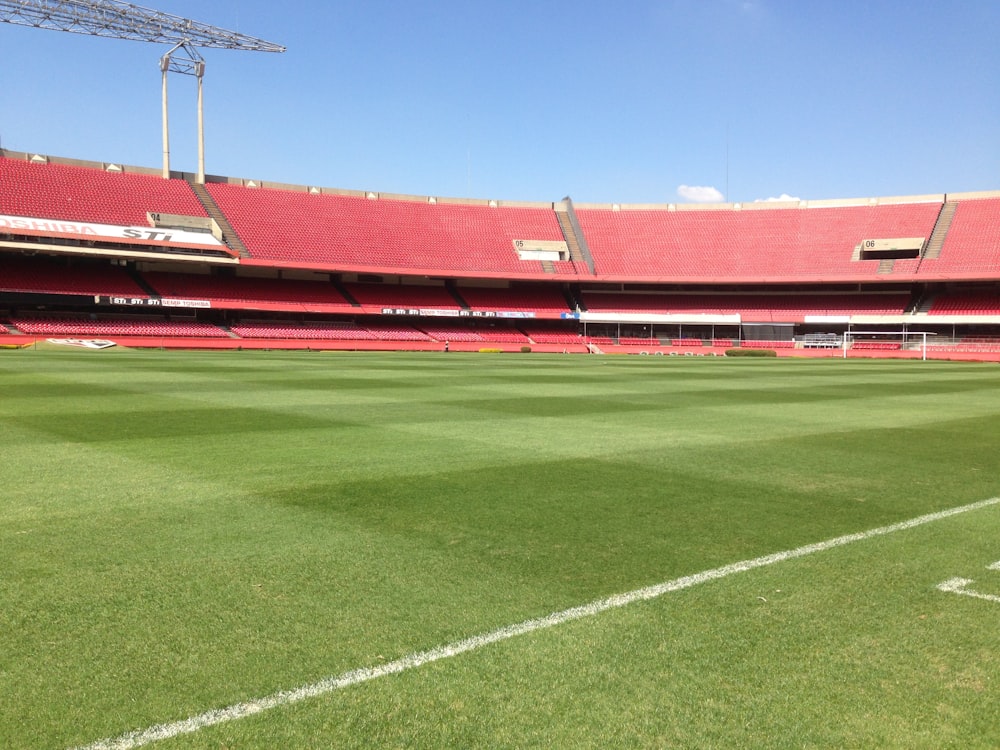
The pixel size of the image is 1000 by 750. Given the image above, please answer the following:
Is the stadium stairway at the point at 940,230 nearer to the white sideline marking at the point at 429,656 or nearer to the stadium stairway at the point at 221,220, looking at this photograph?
the stadium stairway at the point at 221,220

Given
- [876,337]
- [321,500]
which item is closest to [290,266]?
[876,337]

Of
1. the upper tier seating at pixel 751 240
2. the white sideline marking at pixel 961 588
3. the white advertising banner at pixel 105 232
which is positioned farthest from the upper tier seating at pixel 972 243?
the white sideline marking at pixel 961 588

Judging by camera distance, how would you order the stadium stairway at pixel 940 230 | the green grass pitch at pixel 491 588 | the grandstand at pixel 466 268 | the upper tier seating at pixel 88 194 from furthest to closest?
the stadium stairway at pixel 940 230 < the grandstand at pixel 466 268 < the upper tier seating at pixel 88 194 < the green grass pitch at pixel 491 588

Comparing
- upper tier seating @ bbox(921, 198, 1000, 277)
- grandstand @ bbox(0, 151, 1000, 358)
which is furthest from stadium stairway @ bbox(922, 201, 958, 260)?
upper tier seating @ bbox(921, 198, 1000, 277)

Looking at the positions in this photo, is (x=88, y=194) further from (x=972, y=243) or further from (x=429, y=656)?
(x=972, y=243)

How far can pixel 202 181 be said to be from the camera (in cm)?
6531

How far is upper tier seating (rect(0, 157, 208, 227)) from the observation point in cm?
5331

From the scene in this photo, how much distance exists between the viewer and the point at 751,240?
68750mm

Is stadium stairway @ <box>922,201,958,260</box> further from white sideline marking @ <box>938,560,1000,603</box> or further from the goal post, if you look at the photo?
white sideline marking @ <box>938,560,1000,603</box>

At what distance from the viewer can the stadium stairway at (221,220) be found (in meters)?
58.1

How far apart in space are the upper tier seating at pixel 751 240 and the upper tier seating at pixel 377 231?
722 cm

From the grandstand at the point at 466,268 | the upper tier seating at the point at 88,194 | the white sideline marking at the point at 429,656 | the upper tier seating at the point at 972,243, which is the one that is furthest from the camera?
the upper tier seating at the point at 972,243

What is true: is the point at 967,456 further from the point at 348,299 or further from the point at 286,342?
the point at 348,299

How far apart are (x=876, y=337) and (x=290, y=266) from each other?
48087 mm
